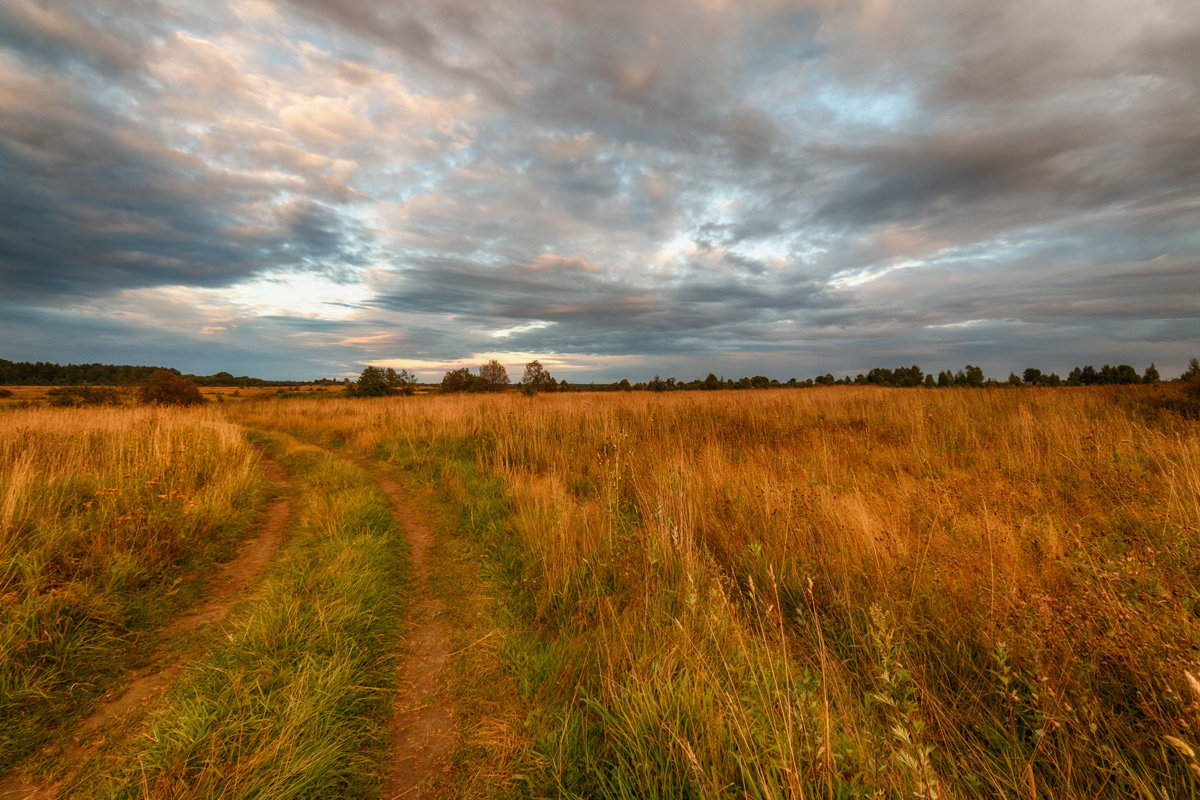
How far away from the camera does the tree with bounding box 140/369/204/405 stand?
27.0 meters

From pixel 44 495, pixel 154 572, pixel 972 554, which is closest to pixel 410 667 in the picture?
pixel 154 572

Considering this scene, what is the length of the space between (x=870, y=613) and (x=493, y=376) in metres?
46.4

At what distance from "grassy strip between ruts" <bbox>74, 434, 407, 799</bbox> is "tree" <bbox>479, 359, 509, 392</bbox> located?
42132 millimetres

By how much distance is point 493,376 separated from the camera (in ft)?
153

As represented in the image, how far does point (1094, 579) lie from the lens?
10.0 ft

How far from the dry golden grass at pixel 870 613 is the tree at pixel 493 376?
3889 centimetres

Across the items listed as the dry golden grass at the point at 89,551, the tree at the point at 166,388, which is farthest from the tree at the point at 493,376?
the dry golden grass at the point at 89,551

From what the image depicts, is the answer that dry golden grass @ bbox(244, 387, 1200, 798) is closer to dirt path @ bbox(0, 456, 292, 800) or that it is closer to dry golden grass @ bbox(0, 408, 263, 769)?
dirt path @ bbox(0, 456, 292, 800)

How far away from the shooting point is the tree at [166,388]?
26969 millimetres

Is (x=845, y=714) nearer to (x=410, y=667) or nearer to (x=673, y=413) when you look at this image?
(x=410, y=667)

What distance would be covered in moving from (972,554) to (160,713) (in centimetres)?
630

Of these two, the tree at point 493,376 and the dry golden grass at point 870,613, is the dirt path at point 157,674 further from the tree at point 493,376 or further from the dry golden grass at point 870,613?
the tree at point 493,376

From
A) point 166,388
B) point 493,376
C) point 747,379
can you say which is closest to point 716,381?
point 747,379

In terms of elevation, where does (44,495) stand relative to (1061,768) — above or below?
above
